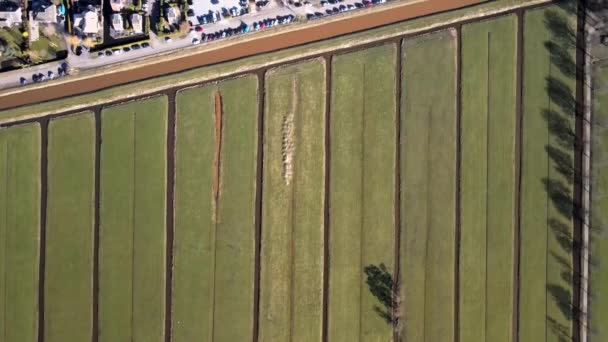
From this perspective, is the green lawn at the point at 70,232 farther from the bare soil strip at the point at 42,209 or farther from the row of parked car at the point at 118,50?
the row of parked car at the point at 118,50

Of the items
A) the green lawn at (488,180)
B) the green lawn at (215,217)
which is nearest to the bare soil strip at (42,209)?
the green lawn at (215,217)

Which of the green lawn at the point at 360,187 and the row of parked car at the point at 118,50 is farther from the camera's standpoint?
the row of parked car at the point at 118,50

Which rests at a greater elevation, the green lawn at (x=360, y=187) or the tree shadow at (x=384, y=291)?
the green lawn at (x=360, y=187)

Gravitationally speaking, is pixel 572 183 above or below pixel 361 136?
below

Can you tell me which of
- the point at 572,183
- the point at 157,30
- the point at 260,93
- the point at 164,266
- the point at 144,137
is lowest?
the point at 164,266

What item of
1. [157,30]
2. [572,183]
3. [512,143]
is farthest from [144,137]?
[572,183]

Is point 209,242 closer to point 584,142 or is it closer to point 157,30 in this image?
point 157,30
